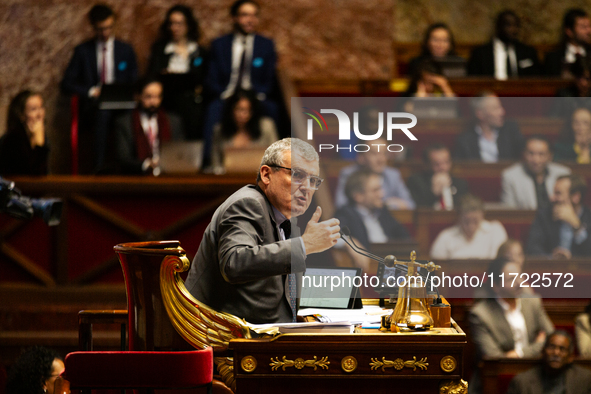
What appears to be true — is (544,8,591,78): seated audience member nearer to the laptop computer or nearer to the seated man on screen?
the laptop computer

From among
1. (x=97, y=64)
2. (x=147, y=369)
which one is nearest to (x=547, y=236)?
(x=147, y=369)

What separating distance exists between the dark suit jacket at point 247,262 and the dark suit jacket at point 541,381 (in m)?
1.84

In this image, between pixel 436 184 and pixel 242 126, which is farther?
pixel 242 126

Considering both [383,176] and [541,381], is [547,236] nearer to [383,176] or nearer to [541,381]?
[383,176]

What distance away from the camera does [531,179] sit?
270cm

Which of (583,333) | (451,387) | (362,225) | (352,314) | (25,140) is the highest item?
(25,140)

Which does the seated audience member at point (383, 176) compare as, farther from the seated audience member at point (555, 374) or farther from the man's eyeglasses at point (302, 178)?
the seated audience member at point (555, 374)

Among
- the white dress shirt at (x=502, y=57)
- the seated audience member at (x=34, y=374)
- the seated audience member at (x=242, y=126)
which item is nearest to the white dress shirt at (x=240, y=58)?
the seated audience member at (x=242, y=126)

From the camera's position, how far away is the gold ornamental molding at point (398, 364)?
6.82ft

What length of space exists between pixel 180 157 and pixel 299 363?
322cm

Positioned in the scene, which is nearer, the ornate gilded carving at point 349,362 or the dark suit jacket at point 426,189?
the ornate gilded carving at point 349,362

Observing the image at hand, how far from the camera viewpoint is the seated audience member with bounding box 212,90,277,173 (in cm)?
532

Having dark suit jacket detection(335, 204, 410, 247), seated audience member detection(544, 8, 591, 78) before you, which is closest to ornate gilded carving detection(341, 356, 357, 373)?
dark suit jacket detection(335, 204, 410, 247)

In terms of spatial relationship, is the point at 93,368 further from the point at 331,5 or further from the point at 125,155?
the point at 331,5
